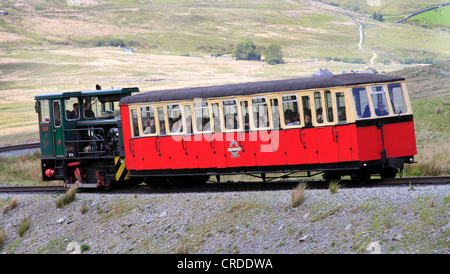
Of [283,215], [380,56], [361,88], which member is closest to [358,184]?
[361,88]

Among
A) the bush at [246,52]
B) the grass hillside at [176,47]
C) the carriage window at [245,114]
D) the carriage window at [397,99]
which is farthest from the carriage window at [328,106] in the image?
the bush at [246,52]

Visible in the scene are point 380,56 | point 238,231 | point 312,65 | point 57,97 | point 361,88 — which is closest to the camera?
point 238,231

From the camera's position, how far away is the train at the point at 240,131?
14586mm

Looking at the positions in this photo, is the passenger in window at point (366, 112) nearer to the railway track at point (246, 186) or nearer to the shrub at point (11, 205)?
the railway track at point (246, 186)

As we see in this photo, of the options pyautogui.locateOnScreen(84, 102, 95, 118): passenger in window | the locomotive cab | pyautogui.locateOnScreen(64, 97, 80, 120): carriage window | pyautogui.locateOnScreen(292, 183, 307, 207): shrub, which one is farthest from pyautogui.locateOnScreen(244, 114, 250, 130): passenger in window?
pyautogui.locateOnScreen(64, 97, 80, 120): carriage window

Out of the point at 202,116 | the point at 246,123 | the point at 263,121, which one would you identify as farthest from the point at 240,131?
the point at 202,116

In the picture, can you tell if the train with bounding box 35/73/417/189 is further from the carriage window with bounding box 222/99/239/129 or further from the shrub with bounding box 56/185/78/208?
the shrub with bounding box 56/185/78/208

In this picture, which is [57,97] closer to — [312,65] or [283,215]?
[283,215]

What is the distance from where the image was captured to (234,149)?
53.5ft

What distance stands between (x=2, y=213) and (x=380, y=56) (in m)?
122

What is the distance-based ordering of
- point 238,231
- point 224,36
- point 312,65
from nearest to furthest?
point 238,231
point 312,65
point 224,36

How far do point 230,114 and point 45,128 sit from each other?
8046mm

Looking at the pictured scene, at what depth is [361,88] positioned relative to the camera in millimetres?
14484

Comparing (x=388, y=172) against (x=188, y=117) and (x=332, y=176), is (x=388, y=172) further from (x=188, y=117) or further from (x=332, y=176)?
(x=188, y=117)
